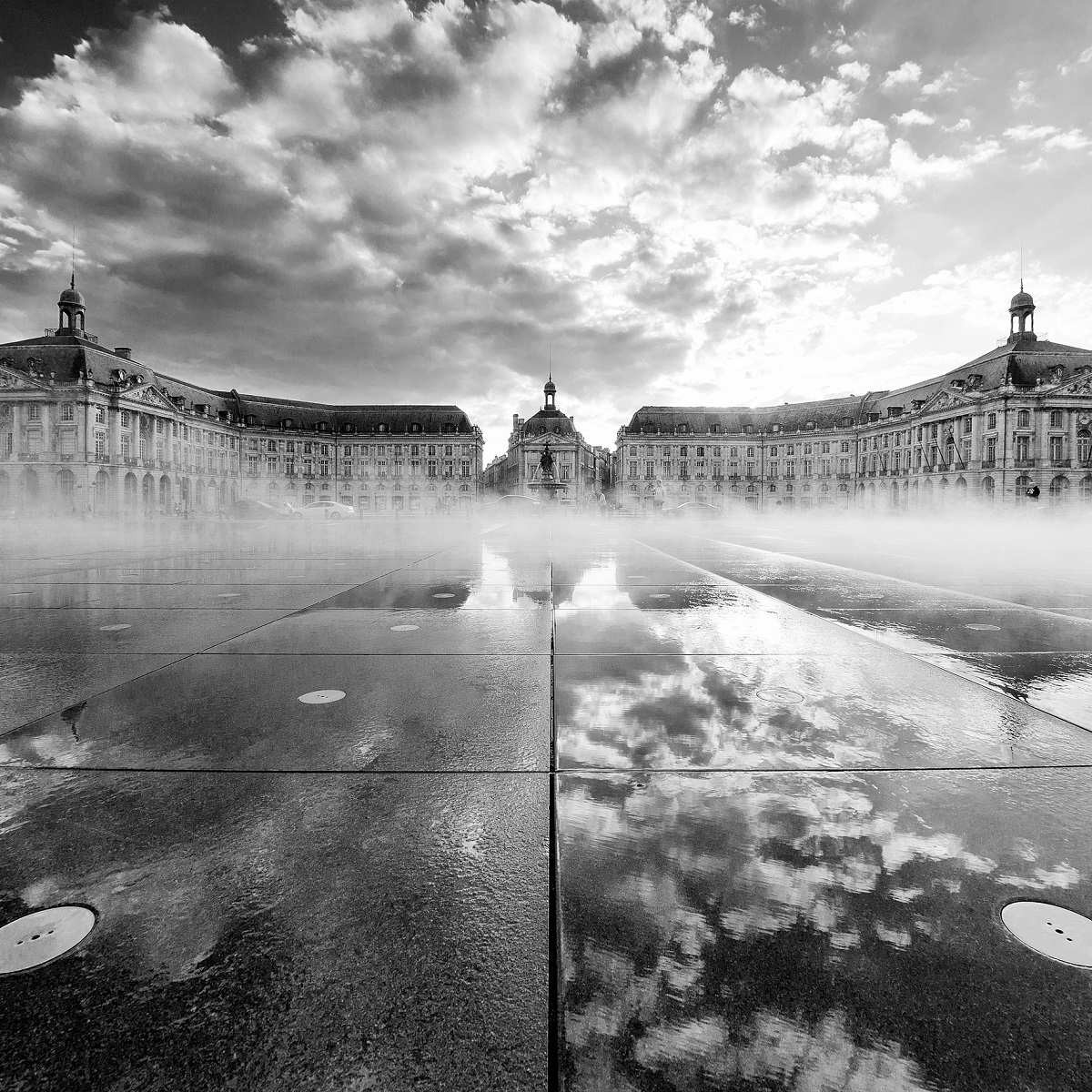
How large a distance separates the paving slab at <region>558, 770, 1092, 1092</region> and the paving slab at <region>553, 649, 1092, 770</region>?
31 centimetres

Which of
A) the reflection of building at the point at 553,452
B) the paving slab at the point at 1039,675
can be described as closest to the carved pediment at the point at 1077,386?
the reflection of building at the point at 553,452

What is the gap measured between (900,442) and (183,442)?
91.2 meters

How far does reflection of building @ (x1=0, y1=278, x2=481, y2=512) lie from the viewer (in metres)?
66.6

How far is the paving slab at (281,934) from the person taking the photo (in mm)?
1279

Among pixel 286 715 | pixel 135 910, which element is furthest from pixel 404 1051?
pixel 286 715

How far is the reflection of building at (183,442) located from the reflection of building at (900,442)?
3175 centimetres

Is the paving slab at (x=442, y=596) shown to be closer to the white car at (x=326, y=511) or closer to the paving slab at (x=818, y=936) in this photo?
the paving slab at (x=818, y=936)

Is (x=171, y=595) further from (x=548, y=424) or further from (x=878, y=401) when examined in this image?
(x=878, y=401)

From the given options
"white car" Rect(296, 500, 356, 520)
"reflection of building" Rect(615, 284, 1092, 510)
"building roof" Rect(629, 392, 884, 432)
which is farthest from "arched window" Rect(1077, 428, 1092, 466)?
"white car" Rect(296, 500, 356, 520)

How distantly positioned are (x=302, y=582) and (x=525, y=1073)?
338 inches

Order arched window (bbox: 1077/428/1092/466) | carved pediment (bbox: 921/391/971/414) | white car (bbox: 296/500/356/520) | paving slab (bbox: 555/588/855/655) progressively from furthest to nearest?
carved pediment (bbox: 921/391/971/414) → arched window (bbox: 1077/428/1092/466) → white car (bbox: 296/500/356/520) → paving slab (bbox: 555/588/855/655)

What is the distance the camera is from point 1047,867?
1984mm

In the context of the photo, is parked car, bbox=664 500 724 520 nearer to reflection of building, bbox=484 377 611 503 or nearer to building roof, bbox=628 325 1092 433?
reflection of building, bbox=484 377 611 503

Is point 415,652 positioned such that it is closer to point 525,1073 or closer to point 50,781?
point 50,781
